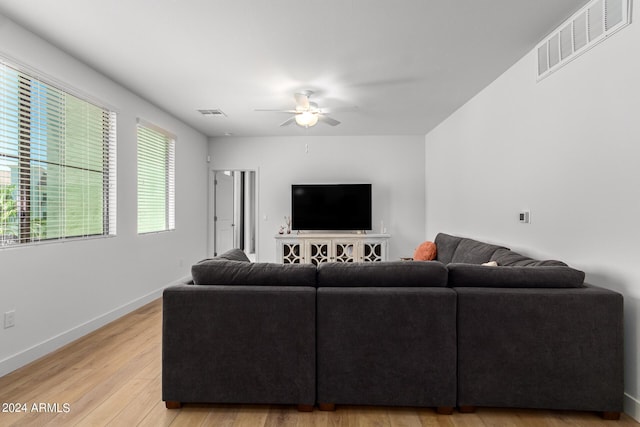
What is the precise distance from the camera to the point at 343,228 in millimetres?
6625

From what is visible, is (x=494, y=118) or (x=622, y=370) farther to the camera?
(x=494, y=118)

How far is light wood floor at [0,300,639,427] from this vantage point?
205 centimetres

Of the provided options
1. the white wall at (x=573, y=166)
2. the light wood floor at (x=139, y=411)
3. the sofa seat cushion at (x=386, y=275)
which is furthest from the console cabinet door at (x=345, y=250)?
the sofa seat cushion at (x=386, y=275)

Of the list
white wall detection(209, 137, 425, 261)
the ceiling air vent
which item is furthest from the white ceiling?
white wall detection(209, 137, 425, 261)

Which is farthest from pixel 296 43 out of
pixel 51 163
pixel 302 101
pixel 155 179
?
pixel 155 179

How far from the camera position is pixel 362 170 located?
6848mm

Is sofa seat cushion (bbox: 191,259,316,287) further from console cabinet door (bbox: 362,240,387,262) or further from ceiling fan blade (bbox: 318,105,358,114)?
console cabinet door (bbox: 362,240,387,262)

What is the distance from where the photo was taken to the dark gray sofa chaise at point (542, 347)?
6.63 feet

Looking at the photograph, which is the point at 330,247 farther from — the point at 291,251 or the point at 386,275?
the point at 386,275

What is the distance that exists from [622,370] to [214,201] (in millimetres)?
6265

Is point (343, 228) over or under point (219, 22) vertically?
under

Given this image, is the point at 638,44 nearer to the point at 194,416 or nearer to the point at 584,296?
the point at 584,296

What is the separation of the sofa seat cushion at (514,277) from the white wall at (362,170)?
15.2 feet

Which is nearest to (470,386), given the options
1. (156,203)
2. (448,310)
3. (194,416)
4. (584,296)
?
(448,310)
